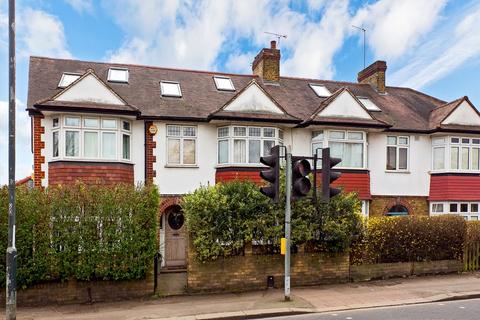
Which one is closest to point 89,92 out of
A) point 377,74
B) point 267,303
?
point 267,303

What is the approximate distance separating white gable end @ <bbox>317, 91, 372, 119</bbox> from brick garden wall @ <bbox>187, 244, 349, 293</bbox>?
6275mm

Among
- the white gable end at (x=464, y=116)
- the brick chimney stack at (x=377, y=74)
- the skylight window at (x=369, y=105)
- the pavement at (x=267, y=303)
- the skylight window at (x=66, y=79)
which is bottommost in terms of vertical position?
the pavement at (x=267, y=303)

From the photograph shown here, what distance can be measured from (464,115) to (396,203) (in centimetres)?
489

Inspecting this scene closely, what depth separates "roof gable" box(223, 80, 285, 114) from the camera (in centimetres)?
1380

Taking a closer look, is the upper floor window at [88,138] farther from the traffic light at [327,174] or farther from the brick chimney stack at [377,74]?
the brick chimney stack at [377,74]

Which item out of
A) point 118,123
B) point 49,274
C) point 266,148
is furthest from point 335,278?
point 118,123

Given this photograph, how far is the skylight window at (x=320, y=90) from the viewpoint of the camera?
56.9ft

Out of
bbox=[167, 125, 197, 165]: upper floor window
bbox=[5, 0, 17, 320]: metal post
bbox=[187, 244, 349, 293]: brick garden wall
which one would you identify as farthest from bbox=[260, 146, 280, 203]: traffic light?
bbox=[167, 125, 197, 165]: upper floor window

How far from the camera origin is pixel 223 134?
1404 centimetres

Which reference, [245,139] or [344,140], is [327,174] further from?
[344,140]

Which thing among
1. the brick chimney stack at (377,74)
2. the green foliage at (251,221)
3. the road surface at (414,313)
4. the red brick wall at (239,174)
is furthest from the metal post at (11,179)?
the brick chimney stack at (377,74)

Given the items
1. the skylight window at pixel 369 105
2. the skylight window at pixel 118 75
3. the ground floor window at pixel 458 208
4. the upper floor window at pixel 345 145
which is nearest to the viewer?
the upper floor window at pixel 345 145

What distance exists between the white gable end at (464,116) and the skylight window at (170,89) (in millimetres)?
11211

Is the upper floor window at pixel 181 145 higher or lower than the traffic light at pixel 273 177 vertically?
higher
